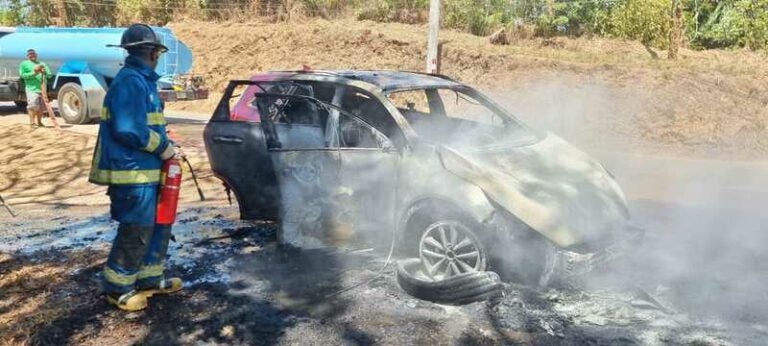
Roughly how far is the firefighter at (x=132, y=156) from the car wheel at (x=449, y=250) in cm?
187

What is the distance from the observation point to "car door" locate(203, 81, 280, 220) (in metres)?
5.28

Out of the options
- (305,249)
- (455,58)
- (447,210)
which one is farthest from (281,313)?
(455,58)

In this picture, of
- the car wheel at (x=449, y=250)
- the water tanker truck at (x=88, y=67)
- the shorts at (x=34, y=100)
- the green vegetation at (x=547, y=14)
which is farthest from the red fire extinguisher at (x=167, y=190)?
the green vegetation at (x=547, y=14)

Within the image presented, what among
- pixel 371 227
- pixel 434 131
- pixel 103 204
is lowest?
pixel 103 204

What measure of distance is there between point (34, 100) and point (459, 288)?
1267cm

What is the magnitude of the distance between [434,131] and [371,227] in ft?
3.74

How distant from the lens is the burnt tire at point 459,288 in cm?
402

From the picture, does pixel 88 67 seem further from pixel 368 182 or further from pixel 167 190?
pixel 368 182

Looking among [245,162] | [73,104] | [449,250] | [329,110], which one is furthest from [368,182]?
[73,104]

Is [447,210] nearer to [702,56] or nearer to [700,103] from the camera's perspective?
[700,103]

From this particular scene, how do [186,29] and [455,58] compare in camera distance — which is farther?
[186,29]

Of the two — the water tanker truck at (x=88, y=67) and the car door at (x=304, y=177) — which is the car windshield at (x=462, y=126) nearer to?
the car door at (x=304, y=177)

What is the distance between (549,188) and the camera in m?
4.30

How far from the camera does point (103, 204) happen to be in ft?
25.5
